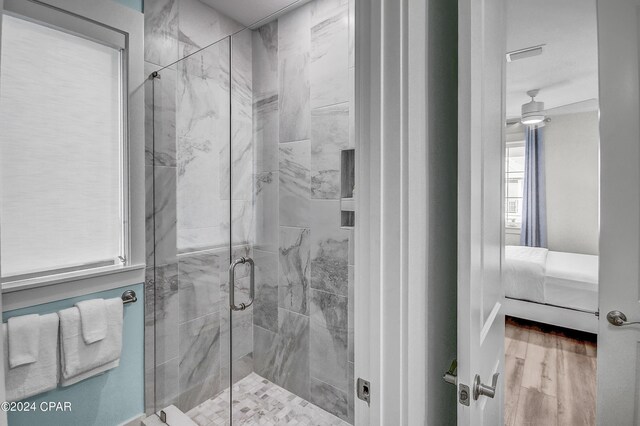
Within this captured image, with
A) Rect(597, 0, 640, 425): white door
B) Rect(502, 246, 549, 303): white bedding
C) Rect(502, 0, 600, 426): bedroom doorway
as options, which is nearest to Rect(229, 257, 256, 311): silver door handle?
Rect(502, 0, 600, 426): bedroom doorway

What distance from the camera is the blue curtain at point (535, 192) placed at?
16.3ft

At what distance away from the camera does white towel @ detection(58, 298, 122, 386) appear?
135 centimetres

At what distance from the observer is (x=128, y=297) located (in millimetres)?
1612

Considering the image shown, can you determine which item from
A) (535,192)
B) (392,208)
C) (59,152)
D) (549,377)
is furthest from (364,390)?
(535,192)

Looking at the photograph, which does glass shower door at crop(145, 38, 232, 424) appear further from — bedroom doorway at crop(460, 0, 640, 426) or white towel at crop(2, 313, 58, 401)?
bedroom doorway at crop(460, 0, 640, 426)

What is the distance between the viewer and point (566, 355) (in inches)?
110

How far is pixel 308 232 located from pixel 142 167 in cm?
97

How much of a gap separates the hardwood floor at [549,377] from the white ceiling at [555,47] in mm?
2592

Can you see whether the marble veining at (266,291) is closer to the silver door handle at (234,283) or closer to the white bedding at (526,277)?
the silver door handle at (234,283)

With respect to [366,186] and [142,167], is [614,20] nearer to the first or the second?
[366,186]

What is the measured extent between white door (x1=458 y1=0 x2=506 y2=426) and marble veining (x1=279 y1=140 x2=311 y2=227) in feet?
3.47

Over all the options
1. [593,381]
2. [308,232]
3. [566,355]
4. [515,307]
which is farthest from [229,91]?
[515,307]

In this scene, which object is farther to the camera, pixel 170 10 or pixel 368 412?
pixel 170 10

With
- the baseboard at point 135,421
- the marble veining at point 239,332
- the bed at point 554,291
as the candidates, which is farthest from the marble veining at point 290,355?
the bed at point 554,291
